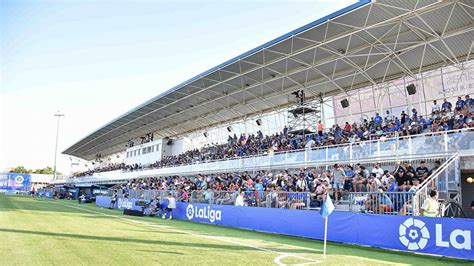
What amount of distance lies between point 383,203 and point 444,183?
3.04m

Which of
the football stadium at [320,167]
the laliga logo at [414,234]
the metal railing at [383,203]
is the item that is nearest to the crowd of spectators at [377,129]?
the football stadium at [320,167]

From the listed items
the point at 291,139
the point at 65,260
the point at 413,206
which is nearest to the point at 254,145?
the point at 291,139

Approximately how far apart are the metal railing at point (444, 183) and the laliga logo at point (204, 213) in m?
11.1

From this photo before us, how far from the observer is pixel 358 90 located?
1280 inches

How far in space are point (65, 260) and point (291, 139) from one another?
23.0 meters

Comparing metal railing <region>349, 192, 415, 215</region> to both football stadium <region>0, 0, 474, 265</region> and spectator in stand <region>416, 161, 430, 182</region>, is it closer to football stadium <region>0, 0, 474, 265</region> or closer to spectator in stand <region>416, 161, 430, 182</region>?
football stadium <region>0, 0, 474, 265</region>

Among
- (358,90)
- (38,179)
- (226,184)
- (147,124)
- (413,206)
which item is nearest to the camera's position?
(413,206)

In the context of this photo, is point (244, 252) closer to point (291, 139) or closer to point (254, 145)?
point (291, 139)

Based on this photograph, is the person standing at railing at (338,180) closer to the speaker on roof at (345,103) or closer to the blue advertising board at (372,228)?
the blue advertising board at (372,228)

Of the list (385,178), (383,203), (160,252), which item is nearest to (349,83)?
(385,178)

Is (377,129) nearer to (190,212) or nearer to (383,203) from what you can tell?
(383,203)

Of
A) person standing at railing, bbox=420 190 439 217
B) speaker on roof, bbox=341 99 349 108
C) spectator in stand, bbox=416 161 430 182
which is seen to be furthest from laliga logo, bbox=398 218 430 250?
speaker on roof, bbox=341 99 349 108

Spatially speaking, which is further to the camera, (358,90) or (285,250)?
(358,90)

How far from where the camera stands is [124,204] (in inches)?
1362
